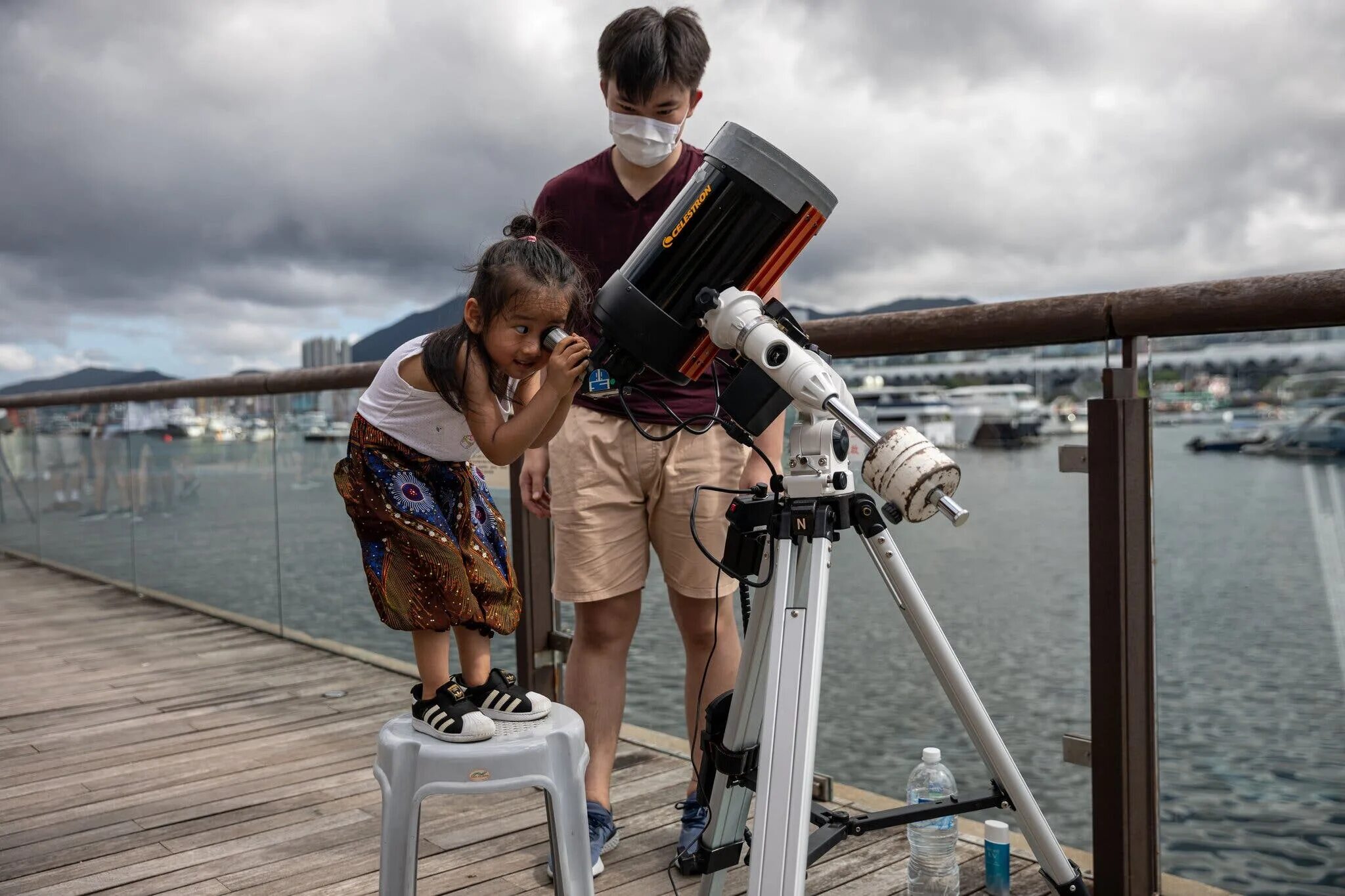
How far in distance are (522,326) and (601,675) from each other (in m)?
0.84

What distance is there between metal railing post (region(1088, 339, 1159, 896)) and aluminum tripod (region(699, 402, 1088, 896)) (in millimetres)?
225

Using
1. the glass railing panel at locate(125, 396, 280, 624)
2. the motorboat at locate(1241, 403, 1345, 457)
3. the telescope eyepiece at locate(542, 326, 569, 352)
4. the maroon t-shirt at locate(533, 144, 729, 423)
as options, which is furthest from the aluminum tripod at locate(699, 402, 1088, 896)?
the glass railing panel at locate(125, 396, 280, 624)

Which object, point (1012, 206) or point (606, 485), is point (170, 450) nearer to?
point (606, 485)

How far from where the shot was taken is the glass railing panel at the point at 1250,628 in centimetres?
153

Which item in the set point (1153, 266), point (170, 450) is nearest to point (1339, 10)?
point (1153, 266)

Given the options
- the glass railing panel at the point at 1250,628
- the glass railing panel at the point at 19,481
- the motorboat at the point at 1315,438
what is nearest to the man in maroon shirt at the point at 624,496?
the glass railing panel at the point at 1250,628

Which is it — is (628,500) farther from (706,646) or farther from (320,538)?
(320,538)

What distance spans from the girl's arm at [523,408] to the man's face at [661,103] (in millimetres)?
586

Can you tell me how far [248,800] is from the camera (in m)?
2.18

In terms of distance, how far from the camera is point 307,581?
148 inches

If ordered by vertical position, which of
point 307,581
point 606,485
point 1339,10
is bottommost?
point 307,581

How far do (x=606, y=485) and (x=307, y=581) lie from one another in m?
2.36

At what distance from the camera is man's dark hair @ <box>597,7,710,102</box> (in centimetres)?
160

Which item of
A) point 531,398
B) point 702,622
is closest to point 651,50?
point 531,398
